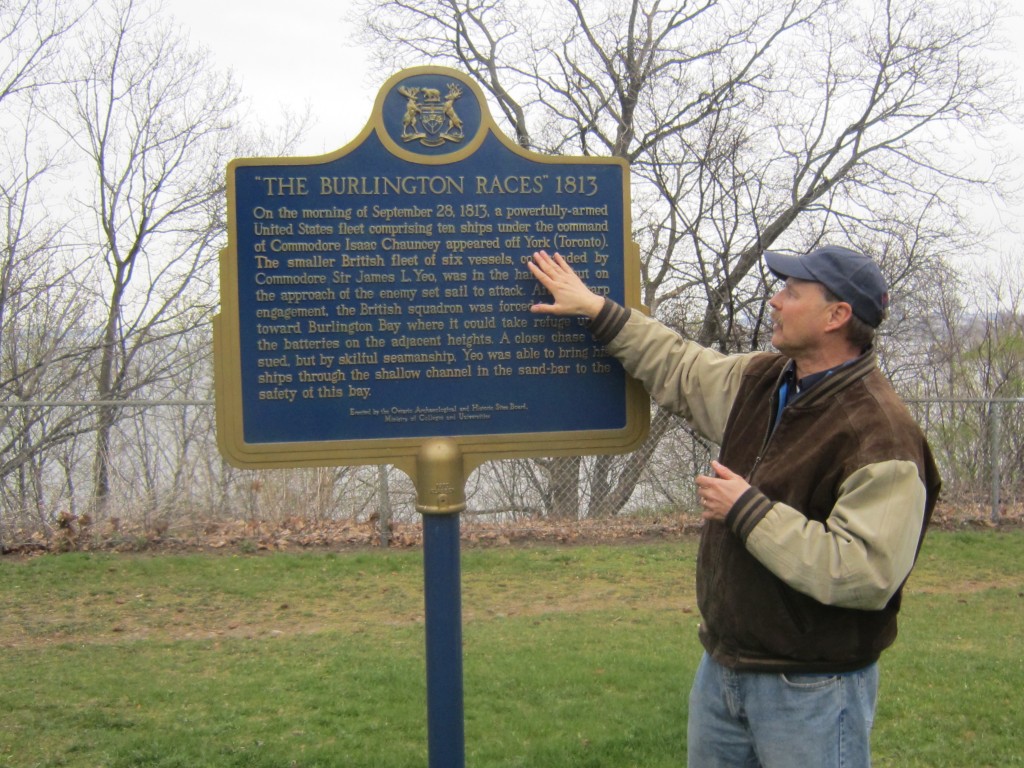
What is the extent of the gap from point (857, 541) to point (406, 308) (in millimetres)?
1749

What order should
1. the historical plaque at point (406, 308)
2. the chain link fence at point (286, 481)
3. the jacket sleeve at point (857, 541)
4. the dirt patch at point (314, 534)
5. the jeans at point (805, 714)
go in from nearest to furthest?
the jacket sleeve at point (857, 541)
the jeans at point (805, 714)
the historical plaque at point (406, 308)
the dirt patch at point (314, 534)
the chain link fence at point (286, 481)

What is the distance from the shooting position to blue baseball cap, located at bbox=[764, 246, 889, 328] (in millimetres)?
2648

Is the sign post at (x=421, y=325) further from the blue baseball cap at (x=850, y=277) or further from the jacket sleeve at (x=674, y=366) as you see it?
the blue baseball cap at (x=850, y=277)

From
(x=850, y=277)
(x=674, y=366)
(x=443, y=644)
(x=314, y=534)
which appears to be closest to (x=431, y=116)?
(x=674, y=366)

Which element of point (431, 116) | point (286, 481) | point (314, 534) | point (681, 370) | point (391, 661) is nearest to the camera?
point (681, 370)

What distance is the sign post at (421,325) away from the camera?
3.32m

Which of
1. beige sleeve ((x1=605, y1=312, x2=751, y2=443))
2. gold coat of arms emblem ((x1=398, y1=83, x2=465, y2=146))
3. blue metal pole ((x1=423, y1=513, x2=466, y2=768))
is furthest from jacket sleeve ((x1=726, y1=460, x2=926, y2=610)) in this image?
gold coat of arms emblem ((x1=398, y1=83, x2=465, y2=146))

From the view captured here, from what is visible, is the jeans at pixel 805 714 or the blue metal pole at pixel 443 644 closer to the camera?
the jeans at pixel 805 714

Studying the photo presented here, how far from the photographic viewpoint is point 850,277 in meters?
2.65

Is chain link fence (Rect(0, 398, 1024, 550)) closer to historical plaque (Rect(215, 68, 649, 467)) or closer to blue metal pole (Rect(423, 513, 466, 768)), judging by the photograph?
historical plaque (Rect(215, 68, 649, 467))

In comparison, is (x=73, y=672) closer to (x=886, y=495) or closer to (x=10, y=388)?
(x=886, y=495)

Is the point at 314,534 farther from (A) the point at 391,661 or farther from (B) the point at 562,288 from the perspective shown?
(B) the point at 562,288

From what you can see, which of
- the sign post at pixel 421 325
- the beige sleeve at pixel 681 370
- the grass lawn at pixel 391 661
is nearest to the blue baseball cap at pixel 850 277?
the beige sleeve at pixel 681 370

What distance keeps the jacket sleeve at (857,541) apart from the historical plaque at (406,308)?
112cm
